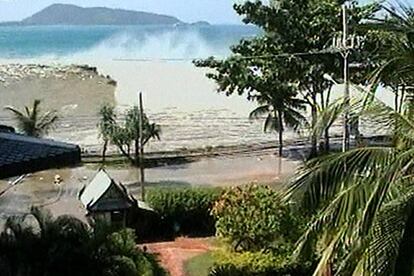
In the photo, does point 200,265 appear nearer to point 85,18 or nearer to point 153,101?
point 153,101

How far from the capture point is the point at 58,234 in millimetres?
11305

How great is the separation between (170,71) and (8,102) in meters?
18.8

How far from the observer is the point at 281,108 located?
26797mm

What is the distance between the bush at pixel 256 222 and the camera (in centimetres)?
1359

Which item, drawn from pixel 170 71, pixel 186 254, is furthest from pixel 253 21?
pixel 170 71

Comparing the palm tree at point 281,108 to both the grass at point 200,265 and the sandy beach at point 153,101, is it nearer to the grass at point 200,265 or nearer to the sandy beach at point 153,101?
the sandy beach at point 153,101

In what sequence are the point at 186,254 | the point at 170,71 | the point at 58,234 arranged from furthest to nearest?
1. the point at 170,71
2. the point at 186,254
3. the point at 58,234

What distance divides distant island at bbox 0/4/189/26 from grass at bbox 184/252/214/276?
557ft

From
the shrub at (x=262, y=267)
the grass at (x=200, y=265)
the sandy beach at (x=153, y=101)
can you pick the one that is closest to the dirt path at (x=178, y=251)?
the grass at (x=200, y=265)

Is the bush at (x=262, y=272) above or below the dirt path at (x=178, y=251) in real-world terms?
above

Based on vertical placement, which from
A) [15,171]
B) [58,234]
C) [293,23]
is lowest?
[58,234]

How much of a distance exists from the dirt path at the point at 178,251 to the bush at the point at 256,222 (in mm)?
1141

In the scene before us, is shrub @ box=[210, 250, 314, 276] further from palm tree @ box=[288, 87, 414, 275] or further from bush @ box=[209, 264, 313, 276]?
palm tree @ box=[288, 87, 414, 275]

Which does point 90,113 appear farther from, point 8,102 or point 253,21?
point 253,21
